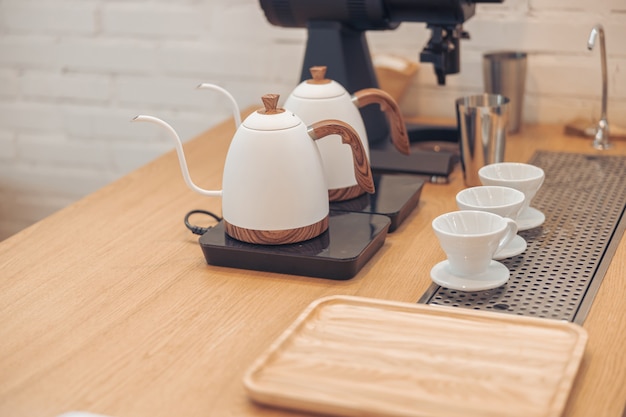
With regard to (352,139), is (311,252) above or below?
below

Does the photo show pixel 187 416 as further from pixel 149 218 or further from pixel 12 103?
pixel 12 103

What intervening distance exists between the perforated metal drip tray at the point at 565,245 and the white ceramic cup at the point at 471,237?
3 cm

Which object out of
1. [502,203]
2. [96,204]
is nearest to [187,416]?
[502,203]

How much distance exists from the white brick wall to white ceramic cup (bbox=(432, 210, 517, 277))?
813mm

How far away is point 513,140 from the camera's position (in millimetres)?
1727

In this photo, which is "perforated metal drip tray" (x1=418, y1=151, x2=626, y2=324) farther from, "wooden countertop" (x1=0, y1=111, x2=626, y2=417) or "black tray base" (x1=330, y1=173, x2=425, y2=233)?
"black tray base" (x1=330, y1=173, x2=425, y2=233)

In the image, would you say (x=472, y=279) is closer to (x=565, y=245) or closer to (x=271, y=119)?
(x=565, y=245)

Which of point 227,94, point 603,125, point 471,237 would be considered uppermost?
point 227,94

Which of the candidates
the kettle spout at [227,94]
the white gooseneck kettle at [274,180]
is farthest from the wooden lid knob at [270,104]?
the kettle spout at [227,94]

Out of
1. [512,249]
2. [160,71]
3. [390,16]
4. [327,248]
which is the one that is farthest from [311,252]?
[160,71]

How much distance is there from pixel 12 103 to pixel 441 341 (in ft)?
5.80

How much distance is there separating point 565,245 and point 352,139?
1.06ft

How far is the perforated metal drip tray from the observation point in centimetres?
103

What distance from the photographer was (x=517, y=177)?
129 cm
